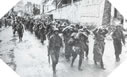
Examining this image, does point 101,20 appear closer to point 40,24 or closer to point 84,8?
point 84,8

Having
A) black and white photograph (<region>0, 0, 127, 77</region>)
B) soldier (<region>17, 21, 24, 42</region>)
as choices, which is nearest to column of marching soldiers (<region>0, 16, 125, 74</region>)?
black and white photograph (<region>0, 0, 127, 77</region>)

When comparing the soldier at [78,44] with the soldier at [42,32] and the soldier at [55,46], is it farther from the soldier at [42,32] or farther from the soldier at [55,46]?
the soldier at [42,32]

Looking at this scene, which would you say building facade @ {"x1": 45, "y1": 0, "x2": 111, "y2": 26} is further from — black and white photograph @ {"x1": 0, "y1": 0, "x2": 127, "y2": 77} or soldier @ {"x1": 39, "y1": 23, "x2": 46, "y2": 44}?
soldier @ {"x1": 39, "y1": 23, "x2": 46, "y2": 44}

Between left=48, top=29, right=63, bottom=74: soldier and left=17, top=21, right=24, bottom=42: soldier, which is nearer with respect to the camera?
left=48, top=29, right=63, bottom=74: soldier

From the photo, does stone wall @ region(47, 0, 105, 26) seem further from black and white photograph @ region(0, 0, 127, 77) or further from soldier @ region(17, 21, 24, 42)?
soldier @ region(17, 21, 24, 42)

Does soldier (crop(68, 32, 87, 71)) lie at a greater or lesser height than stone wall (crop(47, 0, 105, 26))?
lesser

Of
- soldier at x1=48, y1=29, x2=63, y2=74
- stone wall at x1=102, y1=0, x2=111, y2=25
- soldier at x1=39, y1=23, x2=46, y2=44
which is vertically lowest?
soldier at x1=48, y1=29, x2=63, y2=74

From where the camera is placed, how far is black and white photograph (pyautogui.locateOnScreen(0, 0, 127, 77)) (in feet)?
7.43

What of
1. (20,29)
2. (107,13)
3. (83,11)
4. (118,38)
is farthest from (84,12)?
(20,29)

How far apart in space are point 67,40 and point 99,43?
0.28 metres

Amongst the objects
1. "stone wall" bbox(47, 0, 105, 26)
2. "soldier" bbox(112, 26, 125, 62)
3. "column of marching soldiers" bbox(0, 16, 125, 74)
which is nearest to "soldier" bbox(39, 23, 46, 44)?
"column of marching soldiers" bbox(0, 16, 125, 74)

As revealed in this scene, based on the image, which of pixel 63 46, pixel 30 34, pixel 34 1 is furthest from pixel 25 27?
pixel 63 46

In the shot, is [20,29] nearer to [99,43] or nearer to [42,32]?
[42,32]

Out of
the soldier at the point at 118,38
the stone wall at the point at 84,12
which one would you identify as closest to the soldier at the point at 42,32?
the stone wall at the point at 84,12
